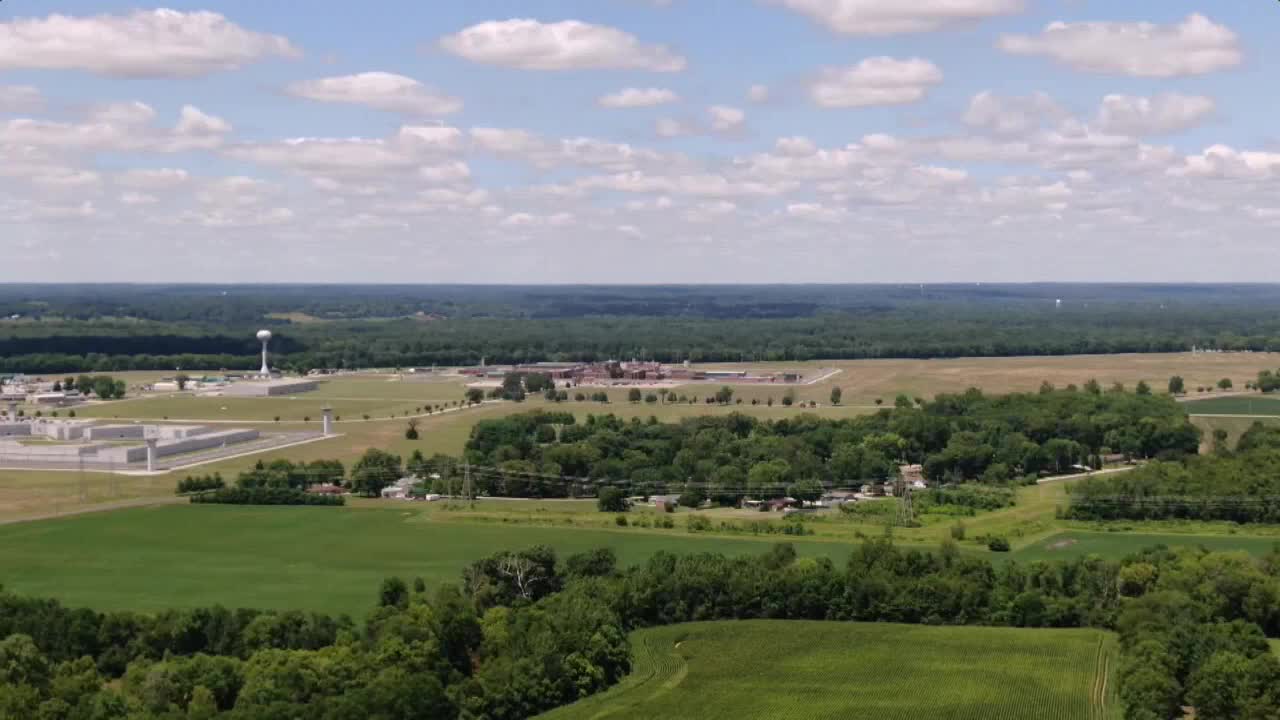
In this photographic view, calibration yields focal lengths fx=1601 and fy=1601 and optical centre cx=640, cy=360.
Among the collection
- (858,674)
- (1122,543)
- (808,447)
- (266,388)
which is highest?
(808,447)

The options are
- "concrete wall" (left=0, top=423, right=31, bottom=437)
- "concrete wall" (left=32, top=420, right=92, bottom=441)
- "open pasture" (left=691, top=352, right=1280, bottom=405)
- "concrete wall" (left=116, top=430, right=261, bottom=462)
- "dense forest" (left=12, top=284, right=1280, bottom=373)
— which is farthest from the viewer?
"dense forest" (left=12, top=284, right=1280, bottom=373)

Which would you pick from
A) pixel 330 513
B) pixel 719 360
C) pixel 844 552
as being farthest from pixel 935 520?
pixel 719 360

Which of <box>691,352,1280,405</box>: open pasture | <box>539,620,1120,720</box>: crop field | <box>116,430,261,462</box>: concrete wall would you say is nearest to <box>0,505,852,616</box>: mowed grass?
<box>539,620,1120,720</box>: crop field

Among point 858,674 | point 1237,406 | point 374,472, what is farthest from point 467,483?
point 1237,406

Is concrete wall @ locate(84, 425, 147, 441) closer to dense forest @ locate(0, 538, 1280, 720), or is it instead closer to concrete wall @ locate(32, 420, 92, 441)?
concrete wall @ locate(32, 420, 92, 441)

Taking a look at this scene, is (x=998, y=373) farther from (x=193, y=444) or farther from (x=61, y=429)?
(x=61, y=429)

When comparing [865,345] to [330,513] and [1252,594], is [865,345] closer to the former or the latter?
[330,513]
